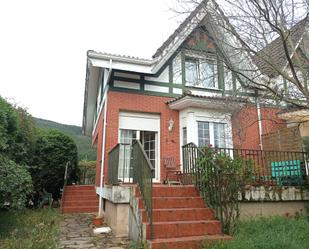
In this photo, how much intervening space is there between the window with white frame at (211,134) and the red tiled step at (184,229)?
5153 millimetres

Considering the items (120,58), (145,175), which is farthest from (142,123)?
(145,175)

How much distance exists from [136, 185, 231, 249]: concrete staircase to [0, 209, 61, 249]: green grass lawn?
227cm

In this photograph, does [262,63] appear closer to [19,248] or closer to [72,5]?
[72,5]

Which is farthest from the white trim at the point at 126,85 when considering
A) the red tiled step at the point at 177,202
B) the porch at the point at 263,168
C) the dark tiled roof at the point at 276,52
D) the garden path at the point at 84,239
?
the red tiled step at the point at 177,202

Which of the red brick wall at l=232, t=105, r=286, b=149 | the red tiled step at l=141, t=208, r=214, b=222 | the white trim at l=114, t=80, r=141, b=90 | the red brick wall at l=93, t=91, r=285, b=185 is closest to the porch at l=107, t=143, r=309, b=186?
the red tiled step at l=141, t=208, r=214, b=222

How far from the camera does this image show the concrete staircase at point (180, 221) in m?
4.75

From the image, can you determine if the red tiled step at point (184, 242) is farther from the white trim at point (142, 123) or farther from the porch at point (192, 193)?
the white trim at point (142, 123)

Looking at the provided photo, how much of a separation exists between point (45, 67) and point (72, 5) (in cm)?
1893

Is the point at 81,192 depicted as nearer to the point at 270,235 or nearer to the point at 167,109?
the point at 167,109

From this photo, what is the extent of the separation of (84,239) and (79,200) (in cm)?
537

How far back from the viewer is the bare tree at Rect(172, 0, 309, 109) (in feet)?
22.0

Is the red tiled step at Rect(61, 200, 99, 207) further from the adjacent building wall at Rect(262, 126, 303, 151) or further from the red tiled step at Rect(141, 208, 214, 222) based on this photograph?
the adjacent building wall at Rect(262, 126, 303, 151)

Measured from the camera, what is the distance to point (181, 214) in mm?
5512

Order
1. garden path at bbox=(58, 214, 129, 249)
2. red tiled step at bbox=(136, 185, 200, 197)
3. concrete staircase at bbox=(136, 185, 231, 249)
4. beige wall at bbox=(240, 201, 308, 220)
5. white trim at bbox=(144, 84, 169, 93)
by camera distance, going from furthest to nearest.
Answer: white trim at bbox=(144, 84, 169, 93)
beige wall at bbox=(240, 201, 308, 220)
red tiled step at bbox=(136, 185, 200, 197)
garden path at bbox=(58, 214, 129, 249)
concrete staircase at bbox=(136, 185, 231, 249)
